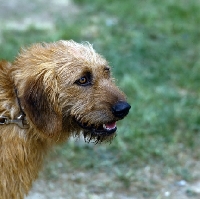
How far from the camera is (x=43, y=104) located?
443cm

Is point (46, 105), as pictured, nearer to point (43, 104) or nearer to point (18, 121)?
point (43, 104)

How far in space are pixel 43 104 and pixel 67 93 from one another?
223 mm

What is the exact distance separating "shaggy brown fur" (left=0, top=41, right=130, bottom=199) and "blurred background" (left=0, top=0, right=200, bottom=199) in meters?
0.95

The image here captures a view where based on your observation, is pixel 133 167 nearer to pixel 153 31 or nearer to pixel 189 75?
pixel 189 75

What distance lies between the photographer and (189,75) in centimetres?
853

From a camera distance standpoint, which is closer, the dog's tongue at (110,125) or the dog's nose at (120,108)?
the dog's nose at (120,108)

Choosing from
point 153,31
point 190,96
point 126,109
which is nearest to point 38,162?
point 126,109

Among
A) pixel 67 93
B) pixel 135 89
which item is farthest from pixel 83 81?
pixel 135 89

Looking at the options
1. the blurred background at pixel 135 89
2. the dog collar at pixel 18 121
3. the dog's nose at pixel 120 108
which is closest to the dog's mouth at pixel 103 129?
the dog's nose at pixel 120 108

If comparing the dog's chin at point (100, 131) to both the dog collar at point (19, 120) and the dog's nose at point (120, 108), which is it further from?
the dog collar at point (19, 120)

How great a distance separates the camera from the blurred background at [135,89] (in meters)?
6.04

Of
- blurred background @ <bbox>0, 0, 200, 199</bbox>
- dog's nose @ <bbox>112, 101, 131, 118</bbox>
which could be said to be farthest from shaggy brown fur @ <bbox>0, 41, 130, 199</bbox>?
blurred background @ <bbox>0, 0, 200, 199</bbox>

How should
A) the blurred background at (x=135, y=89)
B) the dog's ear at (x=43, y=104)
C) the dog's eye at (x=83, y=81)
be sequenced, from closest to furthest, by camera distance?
the dog's ear at (x=43, y=104) → the dog's eye at (x=83, y=81) → the blurred background at (x=135, y=89)

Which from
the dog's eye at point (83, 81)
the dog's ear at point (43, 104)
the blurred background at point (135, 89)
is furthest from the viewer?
the blurred background at point (135, 89)
